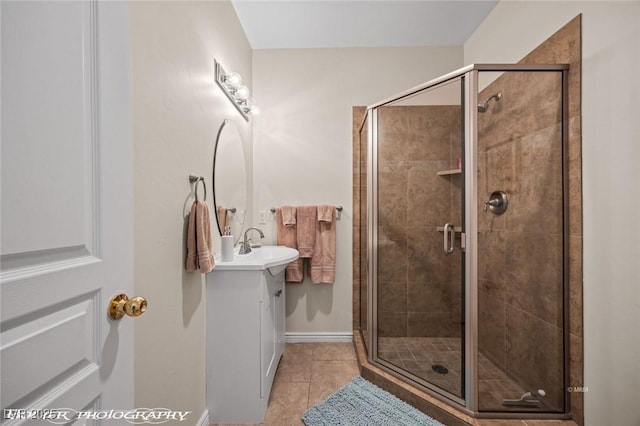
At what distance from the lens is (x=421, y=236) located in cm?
174

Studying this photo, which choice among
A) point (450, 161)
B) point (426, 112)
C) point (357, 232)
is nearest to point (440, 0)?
point (426, 112)

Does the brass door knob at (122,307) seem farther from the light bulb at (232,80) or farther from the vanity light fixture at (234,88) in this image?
the light bulb at (232,80)

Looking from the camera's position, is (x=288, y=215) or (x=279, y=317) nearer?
(x=279, y=317)

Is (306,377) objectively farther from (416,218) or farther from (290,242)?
(416,218)

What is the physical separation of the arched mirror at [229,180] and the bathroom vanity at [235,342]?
0.36 meters

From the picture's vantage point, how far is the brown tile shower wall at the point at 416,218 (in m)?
1.55

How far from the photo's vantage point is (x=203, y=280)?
1396mm

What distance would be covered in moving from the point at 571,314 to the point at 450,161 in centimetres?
96

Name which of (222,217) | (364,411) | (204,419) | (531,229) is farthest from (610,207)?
(204,419)

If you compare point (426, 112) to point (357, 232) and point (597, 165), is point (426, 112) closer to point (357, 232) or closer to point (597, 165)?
point (597, 165)

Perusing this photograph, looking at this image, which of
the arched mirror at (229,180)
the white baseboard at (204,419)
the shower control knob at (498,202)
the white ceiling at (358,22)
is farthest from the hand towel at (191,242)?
the white ceiling at (358,22)

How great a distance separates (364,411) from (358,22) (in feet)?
8.62

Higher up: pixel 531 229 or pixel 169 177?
pixel 169 177

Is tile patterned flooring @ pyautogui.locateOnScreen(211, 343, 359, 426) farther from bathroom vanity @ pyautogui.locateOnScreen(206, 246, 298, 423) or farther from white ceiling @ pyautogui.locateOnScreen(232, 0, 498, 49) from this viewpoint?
white ceiling @ pyautogui.locateOnScreen(232, 0, 498, 49)
